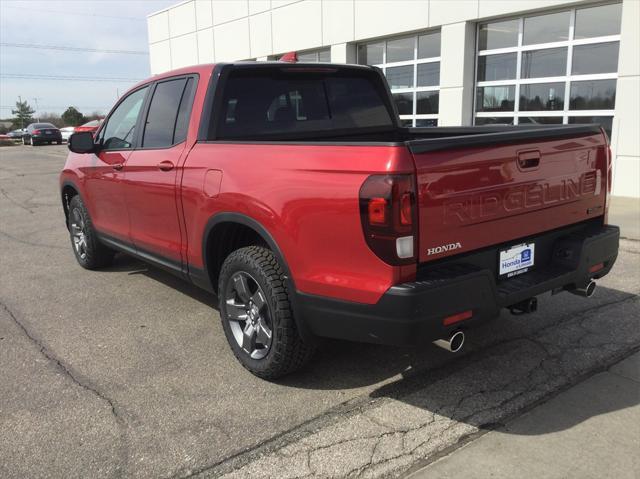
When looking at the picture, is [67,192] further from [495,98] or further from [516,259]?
[495,98]

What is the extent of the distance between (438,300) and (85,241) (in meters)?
4.47

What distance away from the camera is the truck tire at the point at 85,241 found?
590 cm

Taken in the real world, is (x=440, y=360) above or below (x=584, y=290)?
below

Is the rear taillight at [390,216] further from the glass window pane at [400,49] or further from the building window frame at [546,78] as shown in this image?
the glass window pane at [400,49]

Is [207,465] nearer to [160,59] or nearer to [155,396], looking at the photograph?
[155,396]

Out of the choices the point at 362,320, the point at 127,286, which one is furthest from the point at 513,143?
the point at 127,286

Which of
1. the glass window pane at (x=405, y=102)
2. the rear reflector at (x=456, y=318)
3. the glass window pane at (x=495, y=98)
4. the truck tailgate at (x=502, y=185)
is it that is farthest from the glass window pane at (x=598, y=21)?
the rear reflector at (x=456, y=318)

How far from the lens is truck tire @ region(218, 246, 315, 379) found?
3.26 m

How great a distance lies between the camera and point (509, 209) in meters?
3.14

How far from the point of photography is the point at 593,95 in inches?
417

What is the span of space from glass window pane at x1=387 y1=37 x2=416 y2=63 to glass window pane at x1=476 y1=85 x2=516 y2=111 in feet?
7.42

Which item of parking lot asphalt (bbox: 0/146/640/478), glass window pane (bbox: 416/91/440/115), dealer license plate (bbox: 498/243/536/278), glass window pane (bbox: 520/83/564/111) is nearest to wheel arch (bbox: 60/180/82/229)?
parking lot asphalt (bbox: 0/146/640/478)

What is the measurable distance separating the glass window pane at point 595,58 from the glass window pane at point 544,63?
0.22 meters

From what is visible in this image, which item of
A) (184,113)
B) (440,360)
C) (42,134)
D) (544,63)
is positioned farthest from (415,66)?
(42,134)
